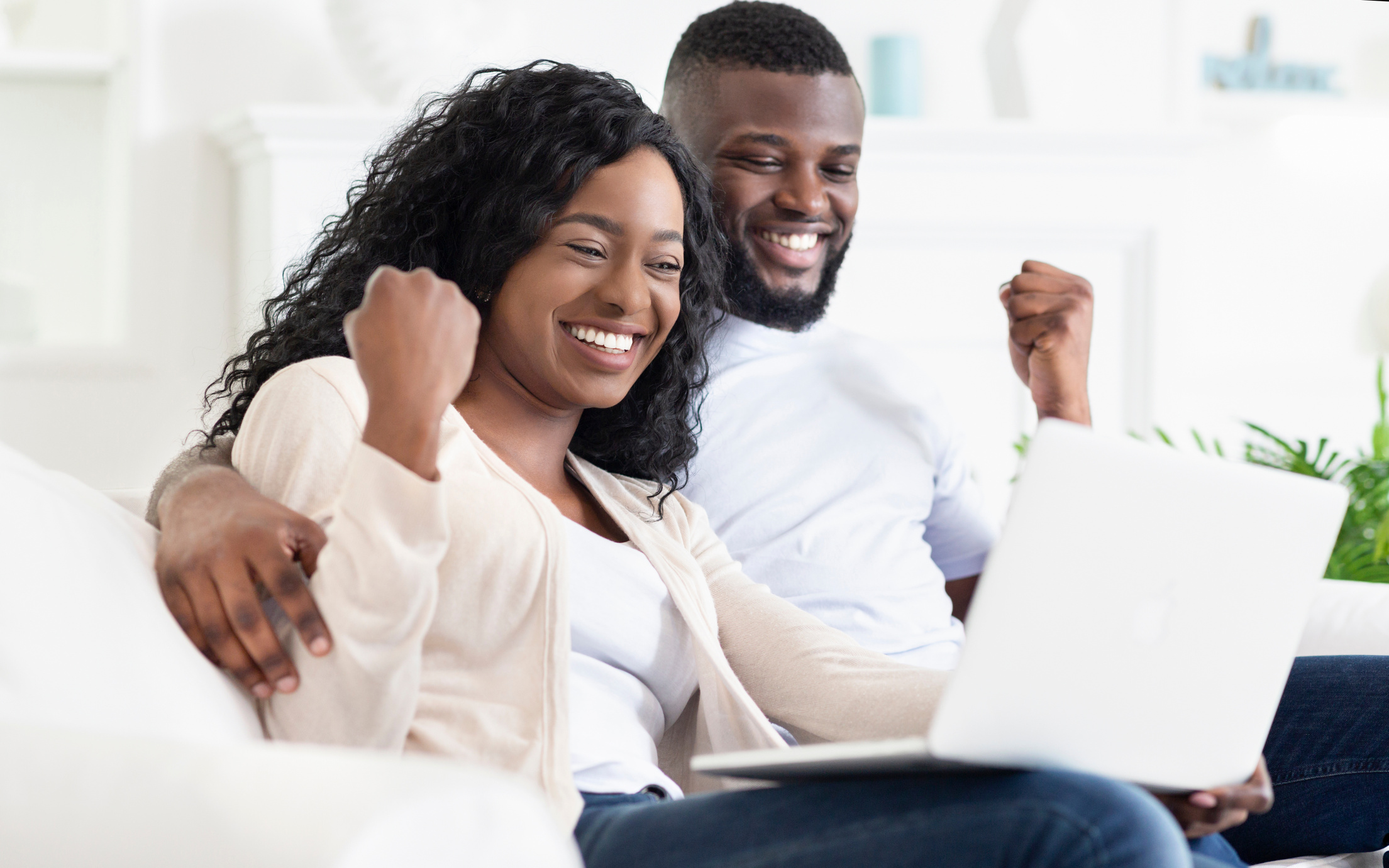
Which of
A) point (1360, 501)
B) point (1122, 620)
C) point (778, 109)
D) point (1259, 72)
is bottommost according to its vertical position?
point (1360, 501)

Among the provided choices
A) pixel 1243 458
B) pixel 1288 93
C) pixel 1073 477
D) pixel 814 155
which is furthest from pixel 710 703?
A: pixel 1288 93

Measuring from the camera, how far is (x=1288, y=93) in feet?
10.2

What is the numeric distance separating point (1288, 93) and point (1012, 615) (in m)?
2.75

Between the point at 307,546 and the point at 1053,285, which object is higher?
the point at 1053,285

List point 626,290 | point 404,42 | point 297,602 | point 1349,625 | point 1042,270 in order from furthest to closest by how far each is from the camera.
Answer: point 404,42, point 1042,270, point 1349,625, point 626,290, point 297,602

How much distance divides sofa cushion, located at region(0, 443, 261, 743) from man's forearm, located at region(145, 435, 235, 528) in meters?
0.16

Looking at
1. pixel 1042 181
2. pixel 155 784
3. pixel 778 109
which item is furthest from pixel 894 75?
pixel 155 784

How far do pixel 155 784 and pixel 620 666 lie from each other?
2.00 feet

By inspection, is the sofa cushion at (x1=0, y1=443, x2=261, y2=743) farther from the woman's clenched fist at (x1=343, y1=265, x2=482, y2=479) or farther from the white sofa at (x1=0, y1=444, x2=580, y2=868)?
the woman's clenched fist at (x1=343, y1=265, x2=482, y2=479)

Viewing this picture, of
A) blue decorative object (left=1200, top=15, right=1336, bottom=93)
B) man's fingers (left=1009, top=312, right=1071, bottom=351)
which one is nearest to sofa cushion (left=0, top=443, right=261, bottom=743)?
man's fingers (left=1009, top=312, right=1071, bottom=351)

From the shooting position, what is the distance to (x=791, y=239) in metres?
1.77

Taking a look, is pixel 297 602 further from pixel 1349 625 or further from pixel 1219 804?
pixel 1349 625

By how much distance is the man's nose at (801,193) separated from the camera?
1.75m

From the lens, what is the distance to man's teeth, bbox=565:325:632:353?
1279 millimetres
